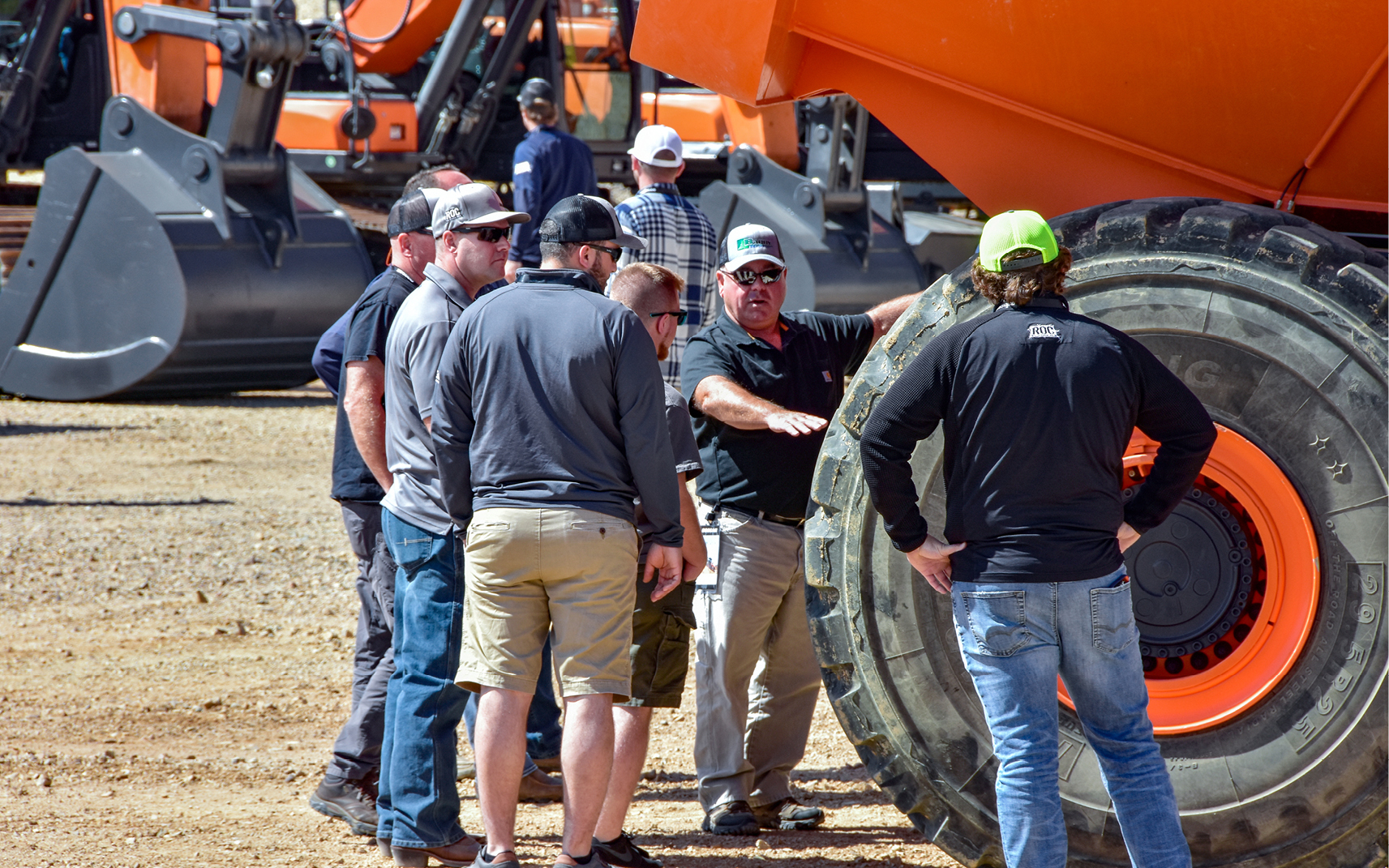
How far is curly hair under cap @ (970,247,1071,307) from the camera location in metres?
3.20

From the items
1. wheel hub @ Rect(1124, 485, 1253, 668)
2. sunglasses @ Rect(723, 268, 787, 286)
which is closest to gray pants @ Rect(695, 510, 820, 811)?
sunglasses @ Rect(723, 268, 787, 286)

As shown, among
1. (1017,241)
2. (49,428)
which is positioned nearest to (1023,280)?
(1017,241)

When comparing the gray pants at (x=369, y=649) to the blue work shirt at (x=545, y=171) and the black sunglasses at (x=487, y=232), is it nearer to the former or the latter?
the black sunglasses at (x=487, y=232)

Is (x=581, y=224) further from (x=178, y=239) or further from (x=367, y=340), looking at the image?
(x=178, y=239)

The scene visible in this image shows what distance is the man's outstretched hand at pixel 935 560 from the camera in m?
3.29

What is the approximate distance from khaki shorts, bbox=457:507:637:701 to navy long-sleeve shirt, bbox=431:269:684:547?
0.19 feet

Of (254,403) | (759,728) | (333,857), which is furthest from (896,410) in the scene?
(254,403)

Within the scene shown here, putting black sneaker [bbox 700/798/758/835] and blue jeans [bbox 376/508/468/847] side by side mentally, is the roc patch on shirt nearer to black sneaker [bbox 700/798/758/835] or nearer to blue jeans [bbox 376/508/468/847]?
blue jeans [bbox 376/508/468/847]

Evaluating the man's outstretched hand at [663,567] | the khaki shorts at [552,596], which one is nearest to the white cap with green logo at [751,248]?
the man's outstretched hand at [663,567]

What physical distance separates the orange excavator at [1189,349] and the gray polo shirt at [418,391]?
34.0 inches

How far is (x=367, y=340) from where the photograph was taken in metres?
4.44

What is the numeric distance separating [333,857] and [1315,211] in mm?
3314

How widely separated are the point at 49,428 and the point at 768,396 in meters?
8.10

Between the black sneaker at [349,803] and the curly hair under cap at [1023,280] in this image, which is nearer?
the curly hair under cap at [1023,280]
